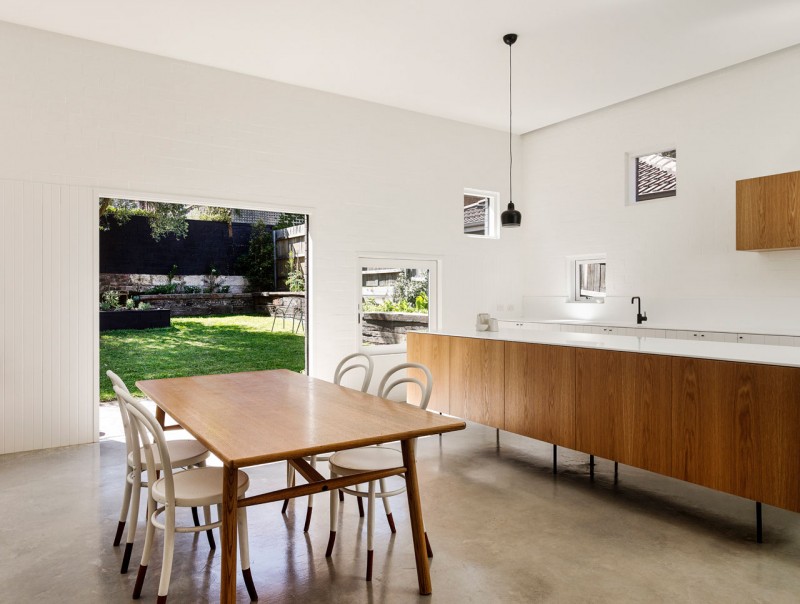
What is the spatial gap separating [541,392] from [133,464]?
8.15 ft

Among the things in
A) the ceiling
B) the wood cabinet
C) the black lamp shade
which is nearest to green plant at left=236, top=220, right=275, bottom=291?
the ceiling

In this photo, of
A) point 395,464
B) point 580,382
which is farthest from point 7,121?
point 580,382

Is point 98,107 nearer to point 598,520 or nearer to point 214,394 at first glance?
point 214,394

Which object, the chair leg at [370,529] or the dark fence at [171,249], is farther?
the dark fence at [171,249]

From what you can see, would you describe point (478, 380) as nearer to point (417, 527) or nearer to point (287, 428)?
point (417, 527)

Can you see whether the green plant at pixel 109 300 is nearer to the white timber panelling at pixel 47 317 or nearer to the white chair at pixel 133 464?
the white timber panelling at pixel 47 317

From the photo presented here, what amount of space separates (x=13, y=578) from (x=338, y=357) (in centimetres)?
372

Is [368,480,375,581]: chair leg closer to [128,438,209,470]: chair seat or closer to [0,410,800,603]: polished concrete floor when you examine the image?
[0,410,800,603]: polished concrete floor

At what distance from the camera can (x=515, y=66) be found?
5145 millimetres

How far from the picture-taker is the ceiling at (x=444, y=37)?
13.4 feet

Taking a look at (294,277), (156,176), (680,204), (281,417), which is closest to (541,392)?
(281,417)

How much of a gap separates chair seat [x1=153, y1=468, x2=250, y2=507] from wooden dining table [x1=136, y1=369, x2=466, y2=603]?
7.5 inches

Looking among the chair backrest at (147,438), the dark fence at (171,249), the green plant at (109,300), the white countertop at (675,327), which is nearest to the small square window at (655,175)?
the white countertop at (675,327)

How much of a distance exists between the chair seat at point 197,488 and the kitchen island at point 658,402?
211 cm
